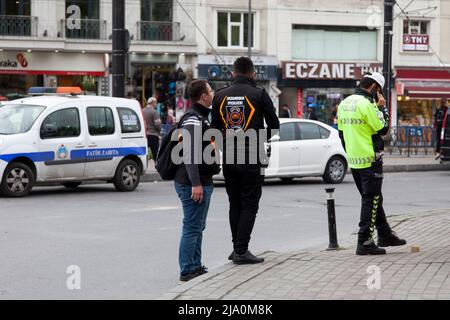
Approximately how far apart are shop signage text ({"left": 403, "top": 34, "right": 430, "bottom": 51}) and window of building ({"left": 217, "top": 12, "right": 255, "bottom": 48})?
25.0 feet

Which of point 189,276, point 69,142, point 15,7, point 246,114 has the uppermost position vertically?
point 15,7

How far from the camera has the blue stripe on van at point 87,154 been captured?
619 inches

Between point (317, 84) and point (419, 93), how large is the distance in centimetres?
488

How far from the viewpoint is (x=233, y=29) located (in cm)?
4062

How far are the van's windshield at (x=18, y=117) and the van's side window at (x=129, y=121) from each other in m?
1.87

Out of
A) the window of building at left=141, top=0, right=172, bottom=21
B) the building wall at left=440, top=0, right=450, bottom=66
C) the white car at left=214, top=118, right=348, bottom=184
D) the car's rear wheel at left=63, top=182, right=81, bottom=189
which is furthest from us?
the building wall at left=440, top=0, right=450, bottom=66

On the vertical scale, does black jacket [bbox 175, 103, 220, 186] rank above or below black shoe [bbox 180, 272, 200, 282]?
above

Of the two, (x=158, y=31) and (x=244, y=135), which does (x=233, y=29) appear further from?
(x=244, y=135)

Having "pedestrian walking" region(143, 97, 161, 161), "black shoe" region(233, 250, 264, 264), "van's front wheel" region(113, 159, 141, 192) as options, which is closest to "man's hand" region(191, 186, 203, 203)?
"black shoe" region(233, 250, 264, 264)

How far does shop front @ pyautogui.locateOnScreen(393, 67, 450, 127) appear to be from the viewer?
139ft

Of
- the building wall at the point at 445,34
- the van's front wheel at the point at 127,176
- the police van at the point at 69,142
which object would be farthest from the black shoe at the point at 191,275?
the building wall at the point at 445,34

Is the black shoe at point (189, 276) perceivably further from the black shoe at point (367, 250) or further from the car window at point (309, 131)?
the car window at point (309, 131)

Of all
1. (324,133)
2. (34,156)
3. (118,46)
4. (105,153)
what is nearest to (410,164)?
(324,133)

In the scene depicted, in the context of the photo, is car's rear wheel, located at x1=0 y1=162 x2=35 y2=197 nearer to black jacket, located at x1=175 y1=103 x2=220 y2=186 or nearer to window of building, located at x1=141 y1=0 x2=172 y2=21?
black jacket, located at x1=175 y1=103 x2=220 y2=186
